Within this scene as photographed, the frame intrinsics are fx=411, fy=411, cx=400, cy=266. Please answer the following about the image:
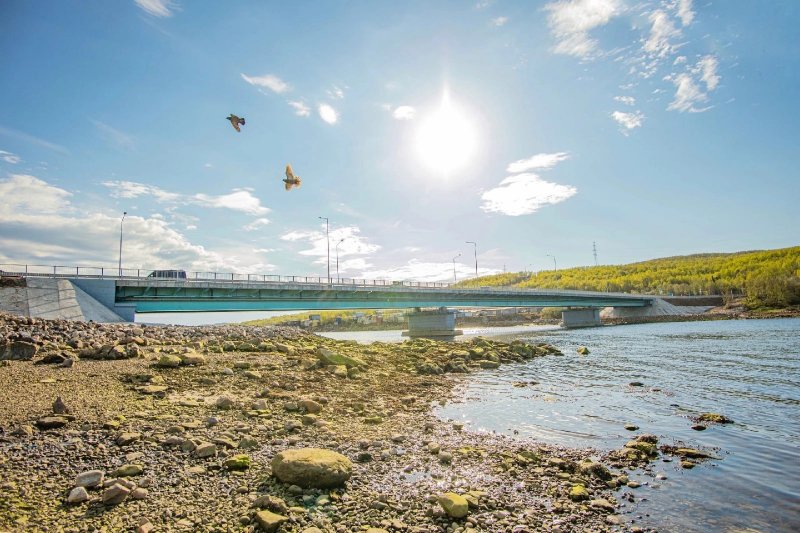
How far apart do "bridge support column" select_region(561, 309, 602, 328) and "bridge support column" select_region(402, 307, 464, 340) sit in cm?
5032

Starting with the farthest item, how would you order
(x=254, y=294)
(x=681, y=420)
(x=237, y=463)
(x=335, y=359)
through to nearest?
(x=254, y=294)
(x=335, y=359)
(x=681, y=420)
(x=237, y=463)

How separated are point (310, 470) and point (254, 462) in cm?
163

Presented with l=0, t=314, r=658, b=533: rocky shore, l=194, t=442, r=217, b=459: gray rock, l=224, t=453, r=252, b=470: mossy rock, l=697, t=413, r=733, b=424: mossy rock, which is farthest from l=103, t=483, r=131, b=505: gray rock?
l=697, t=413, r=733, b=424: mossy rock

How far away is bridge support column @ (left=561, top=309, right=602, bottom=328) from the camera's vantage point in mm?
119625

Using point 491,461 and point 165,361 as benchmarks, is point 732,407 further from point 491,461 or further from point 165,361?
point 165,361

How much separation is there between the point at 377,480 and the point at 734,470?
804cm

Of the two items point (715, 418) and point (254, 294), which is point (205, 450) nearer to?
point (715, 418)

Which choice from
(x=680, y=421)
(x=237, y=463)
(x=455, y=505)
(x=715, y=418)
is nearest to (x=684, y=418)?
(x=680, y=421)

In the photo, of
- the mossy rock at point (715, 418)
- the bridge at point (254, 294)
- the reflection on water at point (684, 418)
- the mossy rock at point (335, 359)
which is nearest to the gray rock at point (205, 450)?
the reflection on water at point (684, 418)

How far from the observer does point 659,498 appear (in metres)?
7.75

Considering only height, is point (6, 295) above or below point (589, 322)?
above

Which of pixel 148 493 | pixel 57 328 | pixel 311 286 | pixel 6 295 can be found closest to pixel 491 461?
pixel 148 493

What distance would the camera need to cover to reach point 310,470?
287 inches

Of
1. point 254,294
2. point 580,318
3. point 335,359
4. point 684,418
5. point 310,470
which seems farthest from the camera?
point 580,318
